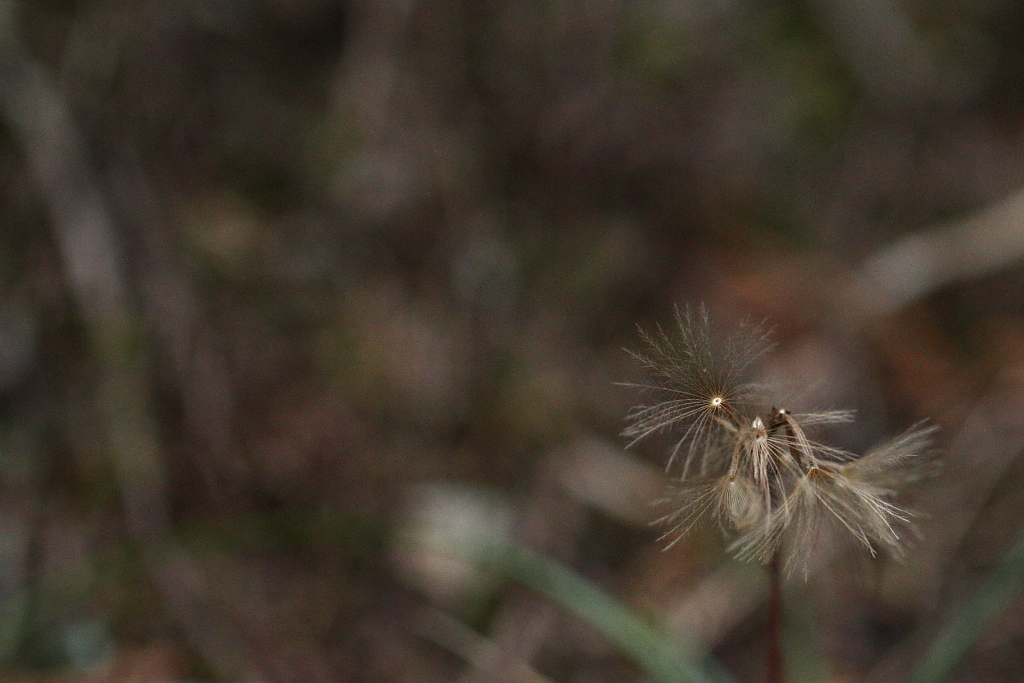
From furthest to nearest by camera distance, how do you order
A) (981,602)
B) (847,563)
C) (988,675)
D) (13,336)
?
(13,336), (847,563), (988,675), (981,602)

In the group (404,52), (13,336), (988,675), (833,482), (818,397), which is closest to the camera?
(833,482)

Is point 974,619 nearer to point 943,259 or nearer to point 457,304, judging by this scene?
point 943,259

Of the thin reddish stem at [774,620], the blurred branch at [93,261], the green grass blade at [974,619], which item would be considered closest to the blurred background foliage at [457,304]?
the blurred branch at [93,261]

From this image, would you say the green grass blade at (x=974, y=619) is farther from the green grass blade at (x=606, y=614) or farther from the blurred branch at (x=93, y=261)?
the blurred branch at (x=93, y=261)

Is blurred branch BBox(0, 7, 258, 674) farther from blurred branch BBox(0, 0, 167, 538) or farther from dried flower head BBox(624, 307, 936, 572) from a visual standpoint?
dried flower head BBox(624, 307, 936, 572)

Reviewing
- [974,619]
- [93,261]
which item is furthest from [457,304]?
[974,619]

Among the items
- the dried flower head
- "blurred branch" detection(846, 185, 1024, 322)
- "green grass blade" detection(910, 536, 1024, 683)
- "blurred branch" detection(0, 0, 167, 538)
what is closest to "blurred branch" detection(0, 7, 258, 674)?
"blurred branch" detection(0, 0, 167, 538)

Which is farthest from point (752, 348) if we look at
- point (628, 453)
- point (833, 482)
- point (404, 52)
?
point (404, 52)

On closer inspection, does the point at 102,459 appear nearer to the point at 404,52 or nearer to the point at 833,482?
the point at 404,52
